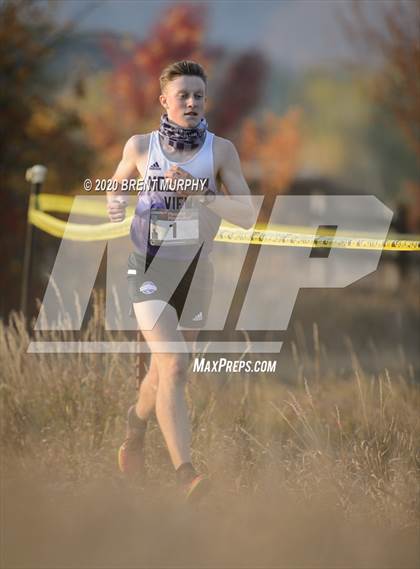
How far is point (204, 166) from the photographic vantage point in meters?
4.60

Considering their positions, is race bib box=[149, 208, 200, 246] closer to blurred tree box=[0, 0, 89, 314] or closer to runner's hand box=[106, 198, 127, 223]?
runner's hand box=[106, 198, 127, 223]

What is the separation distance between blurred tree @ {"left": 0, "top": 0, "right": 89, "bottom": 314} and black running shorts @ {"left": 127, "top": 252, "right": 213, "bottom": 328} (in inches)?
239

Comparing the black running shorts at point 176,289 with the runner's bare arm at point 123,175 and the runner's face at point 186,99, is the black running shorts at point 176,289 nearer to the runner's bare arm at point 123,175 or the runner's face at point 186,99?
the runner's bare arm at point 123,175

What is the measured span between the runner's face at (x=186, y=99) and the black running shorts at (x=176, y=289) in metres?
0.59

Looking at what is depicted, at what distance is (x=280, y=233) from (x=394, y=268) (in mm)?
10223

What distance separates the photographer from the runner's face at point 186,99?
4.50 m

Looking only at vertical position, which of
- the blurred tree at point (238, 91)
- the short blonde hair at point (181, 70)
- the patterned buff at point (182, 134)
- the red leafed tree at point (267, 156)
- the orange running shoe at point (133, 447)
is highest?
the short blonde hair at point (181, 70)

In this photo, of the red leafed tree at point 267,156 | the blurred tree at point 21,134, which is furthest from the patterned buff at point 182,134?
the red leafed tree at point 267,156

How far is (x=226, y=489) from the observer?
530cm

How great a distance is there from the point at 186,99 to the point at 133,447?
165 cm

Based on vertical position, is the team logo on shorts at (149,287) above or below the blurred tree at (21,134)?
above

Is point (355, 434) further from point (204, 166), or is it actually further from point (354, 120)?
point (354, 120)

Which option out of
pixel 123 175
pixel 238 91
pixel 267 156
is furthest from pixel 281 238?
pixel 238 91

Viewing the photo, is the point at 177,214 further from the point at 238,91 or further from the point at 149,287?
the point at 238,91
